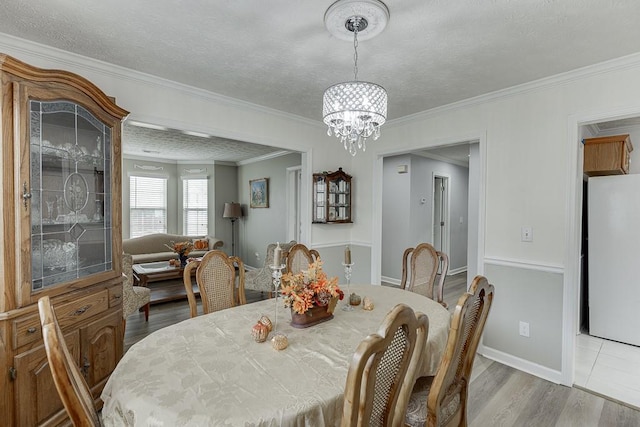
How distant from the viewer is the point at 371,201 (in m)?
4.14

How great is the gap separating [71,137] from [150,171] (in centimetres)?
517

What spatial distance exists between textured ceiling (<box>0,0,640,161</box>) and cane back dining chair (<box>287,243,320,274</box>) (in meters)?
1.48

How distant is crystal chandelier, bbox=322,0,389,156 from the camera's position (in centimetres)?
168

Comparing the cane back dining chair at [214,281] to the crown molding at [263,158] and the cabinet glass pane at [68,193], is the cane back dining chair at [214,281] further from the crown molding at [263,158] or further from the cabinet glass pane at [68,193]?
the crown molding at [263,158]

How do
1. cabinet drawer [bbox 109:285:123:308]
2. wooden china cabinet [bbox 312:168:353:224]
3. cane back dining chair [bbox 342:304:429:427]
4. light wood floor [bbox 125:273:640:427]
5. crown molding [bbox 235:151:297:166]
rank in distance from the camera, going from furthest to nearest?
crown molding [bbox 235:151:297:166], wooden china cabinet [bbox 312:168:353:224], cabinet drawer [bbox 109:285:123:308], light wood floor [bbox 125:273:640:427], cane back dining chair [bbox 342:304:429:427]

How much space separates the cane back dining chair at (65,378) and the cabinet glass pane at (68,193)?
3.39 feet

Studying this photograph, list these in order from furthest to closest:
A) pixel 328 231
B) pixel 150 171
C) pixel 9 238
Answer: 1. pixel 150 171
2. pixel 328 231
3. pixel 9 238

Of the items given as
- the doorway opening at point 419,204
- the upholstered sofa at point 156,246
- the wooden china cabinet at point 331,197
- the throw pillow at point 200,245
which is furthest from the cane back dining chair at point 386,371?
the throw pillow at point 200,245

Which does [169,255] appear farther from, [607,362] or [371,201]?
[607,362]

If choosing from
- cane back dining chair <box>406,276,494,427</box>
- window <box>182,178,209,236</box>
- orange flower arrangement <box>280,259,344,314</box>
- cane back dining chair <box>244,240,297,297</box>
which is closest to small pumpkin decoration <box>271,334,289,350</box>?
orange flower arrangement <box>280,259,344,314</box>

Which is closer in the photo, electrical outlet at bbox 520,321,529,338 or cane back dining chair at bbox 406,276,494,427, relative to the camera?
cane back dining chair at bbox 406,276,494,427

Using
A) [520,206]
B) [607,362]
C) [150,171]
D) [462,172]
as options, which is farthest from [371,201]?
[150,171]

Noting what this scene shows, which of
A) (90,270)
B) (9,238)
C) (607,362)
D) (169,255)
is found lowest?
(607,362)

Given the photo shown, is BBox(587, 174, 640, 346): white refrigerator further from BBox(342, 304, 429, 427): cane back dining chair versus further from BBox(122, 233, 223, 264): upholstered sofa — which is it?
BBox(122, 233, 223, 264): upholstered sofa
